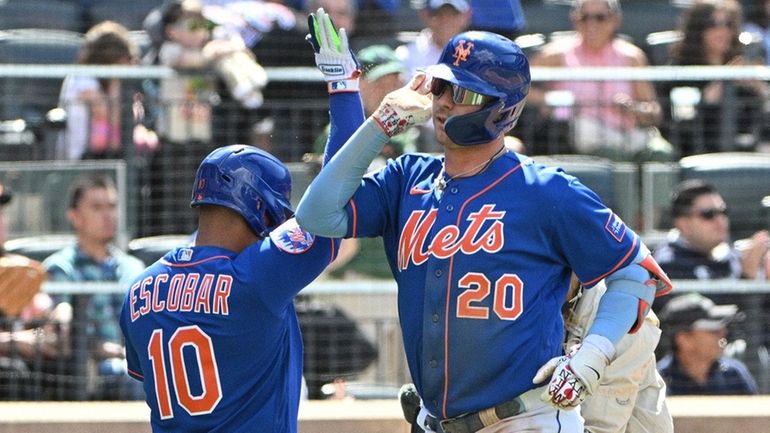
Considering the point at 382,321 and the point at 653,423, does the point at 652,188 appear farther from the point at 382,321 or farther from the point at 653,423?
the point at 653,423

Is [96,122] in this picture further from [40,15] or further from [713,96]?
[713,96]

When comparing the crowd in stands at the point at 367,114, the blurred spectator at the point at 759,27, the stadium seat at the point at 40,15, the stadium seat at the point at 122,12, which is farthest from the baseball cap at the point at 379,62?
the blurred spectator at the point at 759,27

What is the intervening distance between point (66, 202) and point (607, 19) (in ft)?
10.4

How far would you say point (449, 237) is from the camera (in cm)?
355

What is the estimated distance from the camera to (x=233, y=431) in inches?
144

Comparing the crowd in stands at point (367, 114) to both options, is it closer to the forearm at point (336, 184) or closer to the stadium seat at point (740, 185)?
the stadium seat at point (740, 185)

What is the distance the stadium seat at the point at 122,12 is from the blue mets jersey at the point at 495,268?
559 centimetres

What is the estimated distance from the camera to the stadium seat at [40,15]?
28.5 feet

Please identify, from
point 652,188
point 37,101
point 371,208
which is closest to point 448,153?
point 371,208

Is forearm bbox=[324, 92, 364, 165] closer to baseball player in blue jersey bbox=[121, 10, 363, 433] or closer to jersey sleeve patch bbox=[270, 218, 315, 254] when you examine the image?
baseball player in blue jersey bbox=[121, 10, 363, 433]

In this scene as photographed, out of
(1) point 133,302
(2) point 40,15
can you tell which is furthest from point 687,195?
(2) point 40,15

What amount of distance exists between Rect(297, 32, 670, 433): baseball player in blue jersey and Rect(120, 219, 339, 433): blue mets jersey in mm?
142

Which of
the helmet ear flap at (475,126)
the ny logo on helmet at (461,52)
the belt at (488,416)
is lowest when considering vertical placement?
the belt at (488,416)

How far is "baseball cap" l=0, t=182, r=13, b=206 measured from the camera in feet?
22.9
